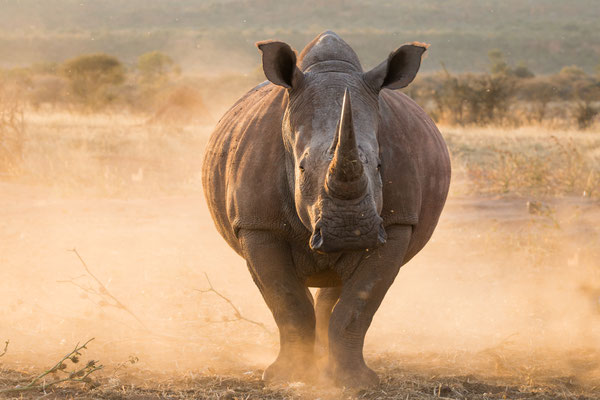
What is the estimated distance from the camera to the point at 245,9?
9881 cm

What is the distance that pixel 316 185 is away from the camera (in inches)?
149

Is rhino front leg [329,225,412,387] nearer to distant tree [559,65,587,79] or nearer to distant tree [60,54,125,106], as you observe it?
distant tree [60,54,125,106]

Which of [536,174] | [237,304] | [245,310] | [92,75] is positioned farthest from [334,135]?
[92,75]

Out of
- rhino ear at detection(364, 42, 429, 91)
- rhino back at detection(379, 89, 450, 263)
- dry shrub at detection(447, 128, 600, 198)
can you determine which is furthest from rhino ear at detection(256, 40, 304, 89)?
dry shrub at detection(447, 128, 600, 198)

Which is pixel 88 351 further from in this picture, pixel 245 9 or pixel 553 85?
pixel 245 9

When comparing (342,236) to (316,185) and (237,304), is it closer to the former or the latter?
(316,185)

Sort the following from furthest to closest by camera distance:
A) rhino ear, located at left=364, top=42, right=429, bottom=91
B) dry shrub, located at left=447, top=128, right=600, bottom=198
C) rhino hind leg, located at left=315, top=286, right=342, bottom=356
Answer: dry shrub, located at left=447, top=128, right=600, bottom=198, rhino hind leg, located at left=315, top=286, right=342, bottom=356, rhino ear, located at left=364, top=42, right=429, bottom=91

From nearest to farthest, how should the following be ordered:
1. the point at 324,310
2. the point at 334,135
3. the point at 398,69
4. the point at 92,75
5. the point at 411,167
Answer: the point at 334,135 < the point at 398,69 < the point at 411,167 < the point at 324,310 < the point at 92,75

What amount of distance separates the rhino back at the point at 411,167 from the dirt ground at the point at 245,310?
0.97 metres

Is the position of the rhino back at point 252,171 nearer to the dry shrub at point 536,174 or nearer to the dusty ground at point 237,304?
the dusty ground at point 237,304

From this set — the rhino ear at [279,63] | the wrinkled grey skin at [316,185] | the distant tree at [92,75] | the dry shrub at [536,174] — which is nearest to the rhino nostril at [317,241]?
the wrinkled grey skin at [316,185]

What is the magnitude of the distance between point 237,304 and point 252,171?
2.78 meters

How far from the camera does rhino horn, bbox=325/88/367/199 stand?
3.51 m

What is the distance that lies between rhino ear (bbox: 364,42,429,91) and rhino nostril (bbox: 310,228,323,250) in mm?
1042
